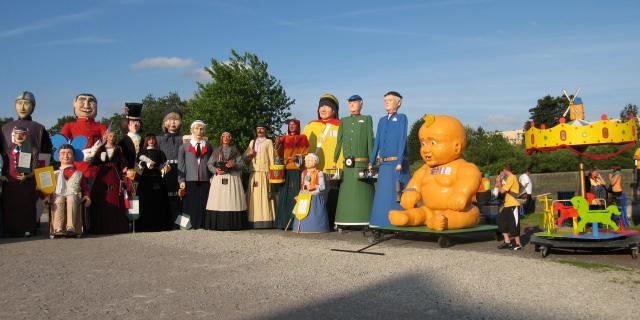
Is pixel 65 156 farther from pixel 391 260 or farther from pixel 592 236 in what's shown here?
pixel 592 236

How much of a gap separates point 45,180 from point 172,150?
9.02 ft

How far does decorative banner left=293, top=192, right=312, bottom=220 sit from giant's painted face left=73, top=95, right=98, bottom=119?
4.46m

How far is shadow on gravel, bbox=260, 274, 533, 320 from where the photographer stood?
4.64m

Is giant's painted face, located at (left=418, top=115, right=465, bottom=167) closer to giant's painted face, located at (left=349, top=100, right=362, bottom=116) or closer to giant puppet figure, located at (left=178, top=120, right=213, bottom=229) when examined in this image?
giant's painted face, located at (left=349, top=100, right=362, bottom=116)

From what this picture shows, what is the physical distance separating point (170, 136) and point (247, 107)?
1859 cm

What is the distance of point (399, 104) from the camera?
10297 millimetres

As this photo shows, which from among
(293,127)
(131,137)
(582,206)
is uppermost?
(293,127)

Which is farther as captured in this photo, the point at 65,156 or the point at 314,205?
the point at 314,205

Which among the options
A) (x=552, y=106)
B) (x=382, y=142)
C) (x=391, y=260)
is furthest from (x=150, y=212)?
(x=552, y=106)

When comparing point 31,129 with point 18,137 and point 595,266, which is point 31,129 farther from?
point 595,266

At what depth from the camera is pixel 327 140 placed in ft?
39.6

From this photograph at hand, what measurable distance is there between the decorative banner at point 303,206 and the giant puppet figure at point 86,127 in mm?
3887

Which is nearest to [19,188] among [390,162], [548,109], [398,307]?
[390,162]

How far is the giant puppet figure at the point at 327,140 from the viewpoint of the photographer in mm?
11922
